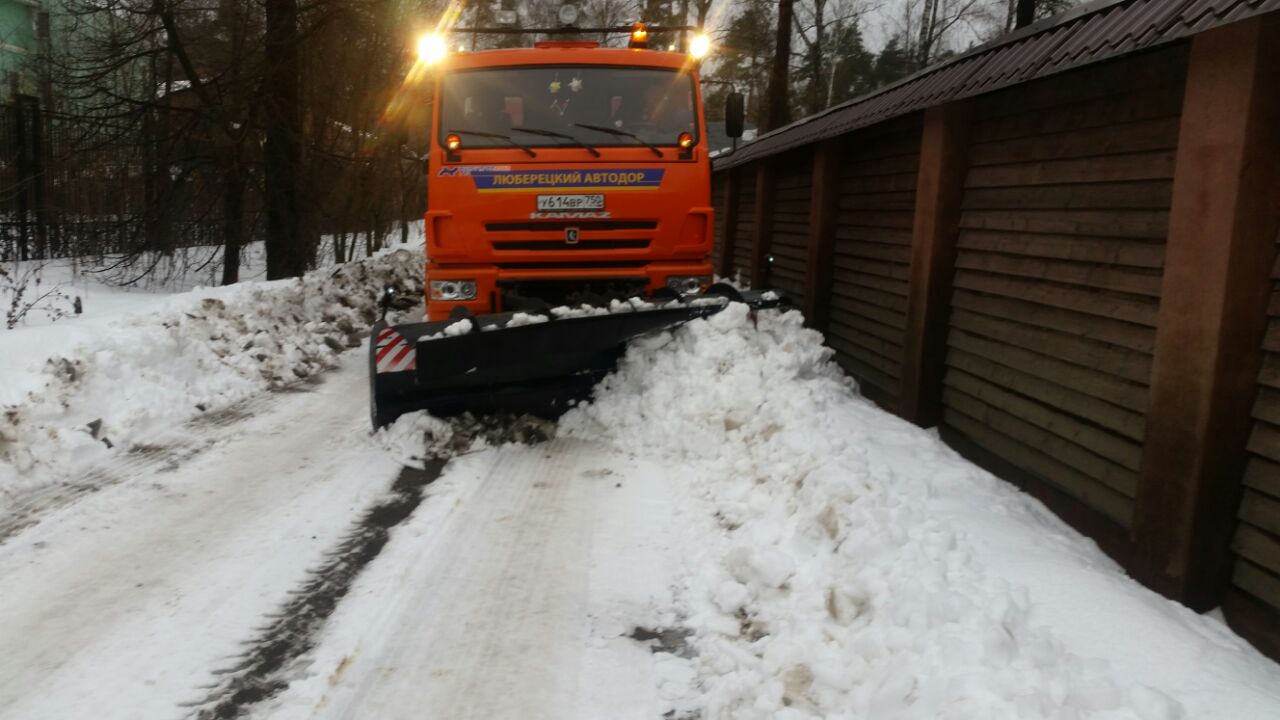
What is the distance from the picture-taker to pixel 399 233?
34719mm

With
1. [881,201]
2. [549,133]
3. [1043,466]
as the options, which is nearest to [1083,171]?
[1043,466]

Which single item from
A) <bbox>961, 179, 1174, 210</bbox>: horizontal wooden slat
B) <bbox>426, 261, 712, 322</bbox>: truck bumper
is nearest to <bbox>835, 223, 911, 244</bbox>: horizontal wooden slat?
<bbox>961, 179, 1174, 210</bbox>: horizontal wooden slat

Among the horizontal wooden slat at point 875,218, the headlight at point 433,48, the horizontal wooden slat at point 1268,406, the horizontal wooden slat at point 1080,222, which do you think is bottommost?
the horizontal wooden slat at point 1268,406

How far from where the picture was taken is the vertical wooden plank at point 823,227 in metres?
9.52

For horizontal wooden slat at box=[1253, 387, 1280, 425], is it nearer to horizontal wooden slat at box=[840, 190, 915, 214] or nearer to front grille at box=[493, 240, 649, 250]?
horizontal wooden slat at box=[840, 190, 915, 214]

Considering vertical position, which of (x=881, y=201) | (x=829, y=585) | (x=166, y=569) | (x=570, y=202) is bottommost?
(x=166, y=569)

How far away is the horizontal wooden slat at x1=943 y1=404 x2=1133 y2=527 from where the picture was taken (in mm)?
4172

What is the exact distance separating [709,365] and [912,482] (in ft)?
6.43

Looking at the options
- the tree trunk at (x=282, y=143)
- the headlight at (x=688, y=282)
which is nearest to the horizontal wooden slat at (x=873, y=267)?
the headlight at (x=688, y=282)

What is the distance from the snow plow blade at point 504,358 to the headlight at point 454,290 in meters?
0.68

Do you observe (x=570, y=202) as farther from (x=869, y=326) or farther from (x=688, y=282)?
(x=869, y=326)

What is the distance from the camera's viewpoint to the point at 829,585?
337 centimetres

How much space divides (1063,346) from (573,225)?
368 cm

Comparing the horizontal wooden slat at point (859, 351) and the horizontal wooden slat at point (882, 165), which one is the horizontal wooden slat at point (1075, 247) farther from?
the horizontal wooden slat at point (859, 351)
